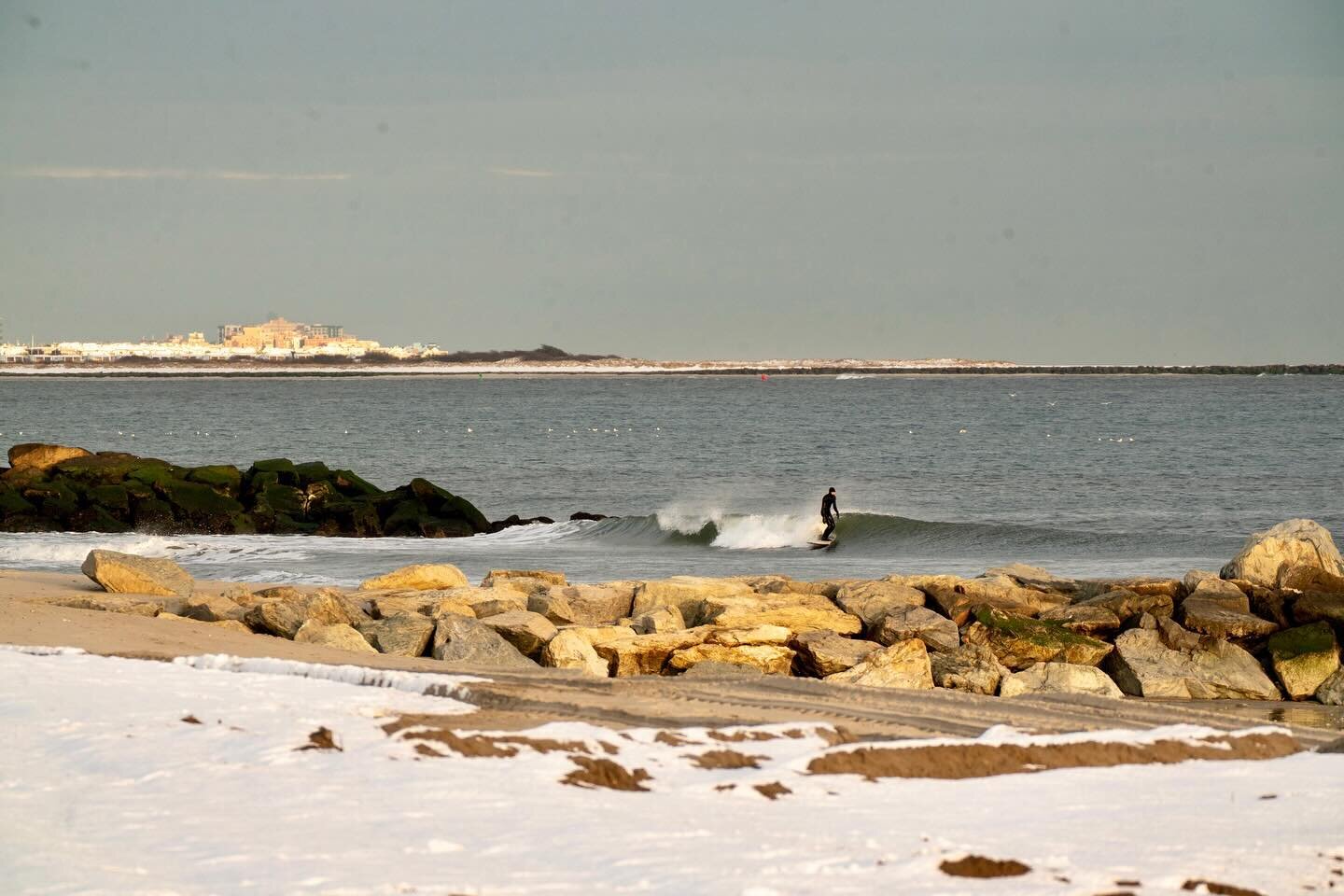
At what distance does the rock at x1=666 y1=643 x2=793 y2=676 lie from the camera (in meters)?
13.4

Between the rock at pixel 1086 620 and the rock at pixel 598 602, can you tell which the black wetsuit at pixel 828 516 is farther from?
the rock at pixel 1086 620

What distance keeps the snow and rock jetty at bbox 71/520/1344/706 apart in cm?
370

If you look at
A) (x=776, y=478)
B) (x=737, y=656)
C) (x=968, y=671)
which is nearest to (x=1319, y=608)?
(x=968, y=671)

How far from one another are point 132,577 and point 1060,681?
9.56 meters

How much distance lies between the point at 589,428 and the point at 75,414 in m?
44.9

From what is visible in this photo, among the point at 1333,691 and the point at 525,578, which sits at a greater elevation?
the point at 525,578

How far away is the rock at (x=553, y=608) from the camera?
604 inches

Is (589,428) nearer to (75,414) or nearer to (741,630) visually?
(75,414)

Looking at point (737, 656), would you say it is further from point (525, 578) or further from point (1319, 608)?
point (1319, 608)

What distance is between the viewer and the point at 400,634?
13.0m

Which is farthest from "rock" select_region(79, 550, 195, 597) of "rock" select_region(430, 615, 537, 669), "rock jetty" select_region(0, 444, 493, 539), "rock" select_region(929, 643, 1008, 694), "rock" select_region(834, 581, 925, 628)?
"rock jetty" select_region(0, 444, 493, 539)

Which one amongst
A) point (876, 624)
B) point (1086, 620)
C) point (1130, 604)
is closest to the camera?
point (876, 624)

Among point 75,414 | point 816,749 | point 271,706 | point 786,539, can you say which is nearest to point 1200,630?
point 816,749

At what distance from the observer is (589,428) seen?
8425 centimetres
